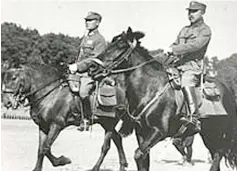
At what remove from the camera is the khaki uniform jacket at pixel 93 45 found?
9.05m

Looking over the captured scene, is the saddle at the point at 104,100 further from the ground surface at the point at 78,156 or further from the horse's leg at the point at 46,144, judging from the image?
the horse's leg at the point at 46,144

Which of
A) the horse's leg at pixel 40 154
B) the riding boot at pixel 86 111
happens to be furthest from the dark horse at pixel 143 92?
the horse's leg at pixel 40 154

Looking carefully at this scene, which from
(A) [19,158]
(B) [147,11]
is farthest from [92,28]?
(A) [19,158]

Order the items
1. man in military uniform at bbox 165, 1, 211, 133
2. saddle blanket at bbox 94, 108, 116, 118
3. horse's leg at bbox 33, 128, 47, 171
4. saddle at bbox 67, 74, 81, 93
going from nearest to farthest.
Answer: man in military uniform at bbox 165, 1, 211, 133, horse's leg at bbox 33, 128, 47, 171, saddle blanket at bbox 94, 108, 116, 118, saddle at bbox 67, 74, 81, 93

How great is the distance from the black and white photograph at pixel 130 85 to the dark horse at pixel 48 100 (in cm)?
2

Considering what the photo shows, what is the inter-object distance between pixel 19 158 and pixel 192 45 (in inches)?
176

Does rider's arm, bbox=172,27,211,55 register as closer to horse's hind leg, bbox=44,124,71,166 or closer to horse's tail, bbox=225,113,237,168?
horse's tail, bbox=225,113,237,168

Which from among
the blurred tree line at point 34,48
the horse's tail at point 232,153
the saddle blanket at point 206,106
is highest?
the blurred tree line at point 34,48

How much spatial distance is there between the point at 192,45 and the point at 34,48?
68.2 ft

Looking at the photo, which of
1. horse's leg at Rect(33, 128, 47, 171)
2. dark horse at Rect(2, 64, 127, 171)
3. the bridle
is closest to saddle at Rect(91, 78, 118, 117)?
dark horse at Rect(2, 64, 127, 171)

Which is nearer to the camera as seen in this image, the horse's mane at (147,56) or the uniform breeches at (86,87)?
the horse's mane at (147,56)

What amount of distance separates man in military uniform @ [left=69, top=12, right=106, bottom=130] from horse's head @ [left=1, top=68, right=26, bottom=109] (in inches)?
38.4

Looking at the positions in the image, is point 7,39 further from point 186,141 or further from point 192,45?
point 192,45

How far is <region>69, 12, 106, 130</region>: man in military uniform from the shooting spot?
8797mm
